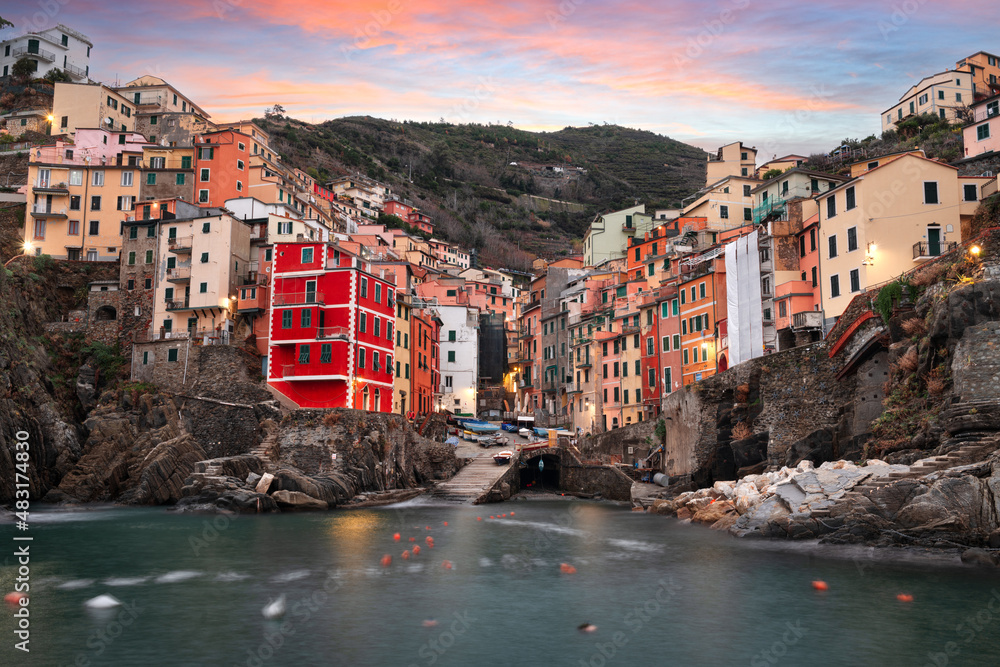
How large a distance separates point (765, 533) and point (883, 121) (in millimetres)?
89519

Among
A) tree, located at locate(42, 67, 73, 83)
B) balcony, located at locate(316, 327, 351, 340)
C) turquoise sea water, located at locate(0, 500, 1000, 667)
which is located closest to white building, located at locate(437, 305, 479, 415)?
balcony, located at locate(316, 327, 351, 340)

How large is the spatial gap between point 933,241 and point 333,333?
131ft

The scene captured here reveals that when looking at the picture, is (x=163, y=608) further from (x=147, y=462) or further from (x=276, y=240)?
(x=276, y=240)

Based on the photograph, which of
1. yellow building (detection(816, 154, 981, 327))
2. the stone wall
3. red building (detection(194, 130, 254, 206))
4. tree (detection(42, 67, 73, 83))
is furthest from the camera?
tree (detection(42, 67, 73, 83))

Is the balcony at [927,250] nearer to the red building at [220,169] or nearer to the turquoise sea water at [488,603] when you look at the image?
the turquoise sea water at [488,603]

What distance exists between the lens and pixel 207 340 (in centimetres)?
6266

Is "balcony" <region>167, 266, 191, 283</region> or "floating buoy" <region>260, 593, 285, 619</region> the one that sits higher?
"balcony" <region>167, 266, 191, 283</region>

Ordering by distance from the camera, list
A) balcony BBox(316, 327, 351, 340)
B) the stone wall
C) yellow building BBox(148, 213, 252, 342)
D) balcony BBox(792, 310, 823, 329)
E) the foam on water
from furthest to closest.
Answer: yellow building BBox(148, 213, 252, 342) < balcony BBox(316, 327, 351, 340) < balcony BBox(792, 310, 823, 329) < the stone wall < the foam on water

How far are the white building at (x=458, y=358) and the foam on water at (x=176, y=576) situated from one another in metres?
59.1

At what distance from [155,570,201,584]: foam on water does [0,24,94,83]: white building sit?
98.9m

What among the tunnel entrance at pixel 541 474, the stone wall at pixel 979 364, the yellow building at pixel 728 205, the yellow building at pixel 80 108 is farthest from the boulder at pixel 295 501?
the yellow building at pixel 80 108

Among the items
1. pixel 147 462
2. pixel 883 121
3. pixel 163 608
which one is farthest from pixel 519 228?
pixel 163 608

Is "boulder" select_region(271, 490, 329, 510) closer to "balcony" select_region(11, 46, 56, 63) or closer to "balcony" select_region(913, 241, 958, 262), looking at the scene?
"balcony" select_region(913, 241, 958, 262)

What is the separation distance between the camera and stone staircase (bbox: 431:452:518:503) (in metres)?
56.9
